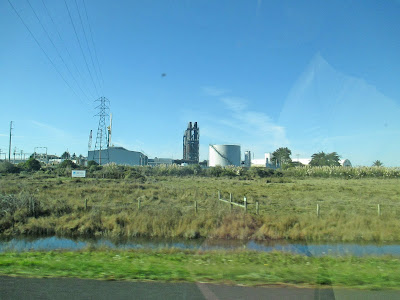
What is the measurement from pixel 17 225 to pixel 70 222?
10.2 feet

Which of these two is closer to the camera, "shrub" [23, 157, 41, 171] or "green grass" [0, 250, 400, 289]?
"green grass" [0, 250, 400, 289]

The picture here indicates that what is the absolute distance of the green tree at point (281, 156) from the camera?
123606 mm

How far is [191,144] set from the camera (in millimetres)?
104000

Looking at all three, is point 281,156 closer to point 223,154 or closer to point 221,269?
point 223,154

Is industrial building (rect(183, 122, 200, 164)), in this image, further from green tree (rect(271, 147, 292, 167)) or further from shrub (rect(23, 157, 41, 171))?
shrub (rect(23, 157, 41, 171))

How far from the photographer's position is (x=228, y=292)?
6.68m

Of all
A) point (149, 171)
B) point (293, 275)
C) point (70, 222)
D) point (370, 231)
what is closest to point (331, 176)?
point (149, 171)

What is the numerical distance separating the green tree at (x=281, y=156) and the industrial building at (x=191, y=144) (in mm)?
33643

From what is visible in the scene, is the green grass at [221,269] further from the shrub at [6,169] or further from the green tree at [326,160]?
the green tree at [326,160]

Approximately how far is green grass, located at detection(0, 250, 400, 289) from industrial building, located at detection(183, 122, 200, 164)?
291 ft

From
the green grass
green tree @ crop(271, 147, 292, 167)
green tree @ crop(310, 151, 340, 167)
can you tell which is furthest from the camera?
green tree @ crop(271, 147, 292, 167)

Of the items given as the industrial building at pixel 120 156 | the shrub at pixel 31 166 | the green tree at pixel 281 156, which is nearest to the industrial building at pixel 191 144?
the industrial building at pixel 120 156

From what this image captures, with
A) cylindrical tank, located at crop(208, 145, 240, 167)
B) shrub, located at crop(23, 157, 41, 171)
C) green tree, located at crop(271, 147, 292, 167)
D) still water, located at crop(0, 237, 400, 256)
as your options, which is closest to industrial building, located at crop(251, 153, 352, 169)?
green tree, located at crop(271, 147, 292, 167)

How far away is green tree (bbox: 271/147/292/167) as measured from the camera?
123606 mm
